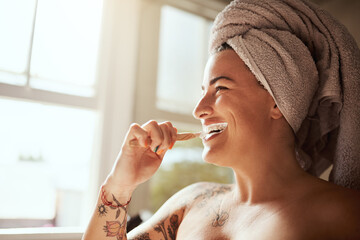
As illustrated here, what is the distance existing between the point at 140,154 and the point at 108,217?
0.75ft

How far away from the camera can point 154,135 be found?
997 millimetres

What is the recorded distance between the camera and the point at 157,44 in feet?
6.16

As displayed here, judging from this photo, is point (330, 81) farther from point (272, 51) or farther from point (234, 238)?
point (234, 238)

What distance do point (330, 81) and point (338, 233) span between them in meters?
0.48

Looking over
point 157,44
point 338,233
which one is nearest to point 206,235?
point 338,233

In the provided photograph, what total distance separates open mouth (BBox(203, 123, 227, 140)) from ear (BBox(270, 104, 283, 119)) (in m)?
0.16

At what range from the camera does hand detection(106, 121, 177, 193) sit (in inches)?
39.5

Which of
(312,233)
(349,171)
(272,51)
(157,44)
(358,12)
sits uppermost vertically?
(358,12)

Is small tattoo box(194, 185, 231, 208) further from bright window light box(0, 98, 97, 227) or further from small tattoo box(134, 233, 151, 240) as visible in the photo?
bright window light box(0, 98, 97, 227)

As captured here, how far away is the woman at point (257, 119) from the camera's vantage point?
40.4 inches

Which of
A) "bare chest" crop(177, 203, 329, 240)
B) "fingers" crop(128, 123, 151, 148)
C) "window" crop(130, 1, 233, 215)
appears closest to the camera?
"bare chest" crop(177, 203, 329, 240)

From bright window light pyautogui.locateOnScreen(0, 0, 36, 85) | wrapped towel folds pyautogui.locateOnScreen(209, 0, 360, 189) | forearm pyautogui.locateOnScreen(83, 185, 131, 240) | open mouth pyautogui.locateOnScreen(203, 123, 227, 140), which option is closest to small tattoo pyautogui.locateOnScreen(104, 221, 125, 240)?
forearm pyautogui.locateOnScreen(83, 185, 131, 240)

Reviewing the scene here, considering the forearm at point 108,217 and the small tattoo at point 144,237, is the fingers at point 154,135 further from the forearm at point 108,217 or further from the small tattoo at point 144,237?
the small tattoo at point 144,237

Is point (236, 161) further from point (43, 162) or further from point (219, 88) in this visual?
point (43, 162)
